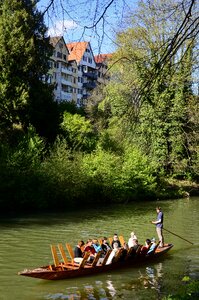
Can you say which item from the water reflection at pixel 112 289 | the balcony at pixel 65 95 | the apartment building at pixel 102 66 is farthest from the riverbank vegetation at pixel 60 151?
the balcony at pixel 65 95

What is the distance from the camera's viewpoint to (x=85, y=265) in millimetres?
Result: 13281

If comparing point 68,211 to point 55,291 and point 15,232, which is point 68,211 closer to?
point 15,232

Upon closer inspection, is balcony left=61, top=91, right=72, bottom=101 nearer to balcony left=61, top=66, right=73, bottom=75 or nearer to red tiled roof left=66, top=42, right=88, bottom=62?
balcony left=61, top=66, right=73, bottom=75

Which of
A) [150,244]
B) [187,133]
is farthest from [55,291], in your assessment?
[187,133]

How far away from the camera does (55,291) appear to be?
11672 millimetres

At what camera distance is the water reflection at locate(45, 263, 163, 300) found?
1125cm

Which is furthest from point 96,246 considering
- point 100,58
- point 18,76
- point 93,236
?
point 18,76

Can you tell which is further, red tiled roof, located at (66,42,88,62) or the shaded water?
the shaded water

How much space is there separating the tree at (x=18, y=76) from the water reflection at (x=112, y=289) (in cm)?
1788

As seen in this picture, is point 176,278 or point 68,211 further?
point 68,211

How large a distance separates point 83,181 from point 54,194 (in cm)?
274

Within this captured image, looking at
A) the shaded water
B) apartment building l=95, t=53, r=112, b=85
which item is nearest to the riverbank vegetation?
the shaded water

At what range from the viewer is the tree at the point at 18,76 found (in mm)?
29656

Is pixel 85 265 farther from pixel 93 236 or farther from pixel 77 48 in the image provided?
pixel 77 48
